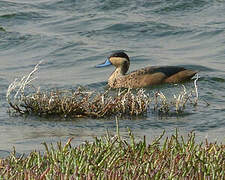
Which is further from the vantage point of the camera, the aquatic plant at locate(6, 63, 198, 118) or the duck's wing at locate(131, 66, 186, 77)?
the duck's wing at locate(131, 66, 186, 77)

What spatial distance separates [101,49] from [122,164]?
1311cm

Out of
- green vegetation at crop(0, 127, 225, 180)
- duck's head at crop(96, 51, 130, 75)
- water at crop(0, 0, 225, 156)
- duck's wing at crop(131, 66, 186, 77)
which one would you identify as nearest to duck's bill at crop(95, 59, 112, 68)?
duck's head at crop(96, 51, 130, 75)

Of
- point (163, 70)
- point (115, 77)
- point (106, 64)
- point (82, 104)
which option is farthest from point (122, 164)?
point (106, 64)

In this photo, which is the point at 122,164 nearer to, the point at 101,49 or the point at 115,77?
the point at 115,77

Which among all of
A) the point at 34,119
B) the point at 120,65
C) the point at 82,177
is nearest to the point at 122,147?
the point at 82,177

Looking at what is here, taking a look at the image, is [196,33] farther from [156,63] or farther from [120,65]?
[120,65]

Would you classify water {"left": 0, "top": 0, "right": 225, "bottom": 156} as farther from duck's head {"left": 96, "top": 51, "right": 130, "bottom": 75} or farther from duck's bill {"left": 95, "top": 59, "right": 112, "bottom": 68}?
duck's head {"left": 96, "top": 51, "right": 130, "bottom": 75}

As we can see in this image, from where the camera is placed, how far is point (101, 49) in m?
19.2

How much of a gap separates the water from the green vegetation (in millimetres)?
2998

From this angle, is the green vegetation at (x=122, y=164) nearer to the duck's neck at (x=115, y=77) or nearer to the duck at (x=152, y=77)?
the duck at (x=152, y=77)

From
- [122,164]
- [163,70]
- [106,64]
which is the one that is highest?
[106,64]

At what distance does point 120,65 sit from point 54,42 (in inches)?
161

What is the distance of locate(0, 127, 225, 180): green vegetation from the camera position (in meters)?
5.79

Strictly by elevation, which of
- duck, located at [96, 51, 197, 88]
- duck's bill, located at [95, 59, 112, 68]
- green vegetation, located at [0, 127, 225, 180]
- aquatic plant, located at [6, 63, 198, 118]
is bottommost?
green vegetation, located at [0, 127, 225, 180]
